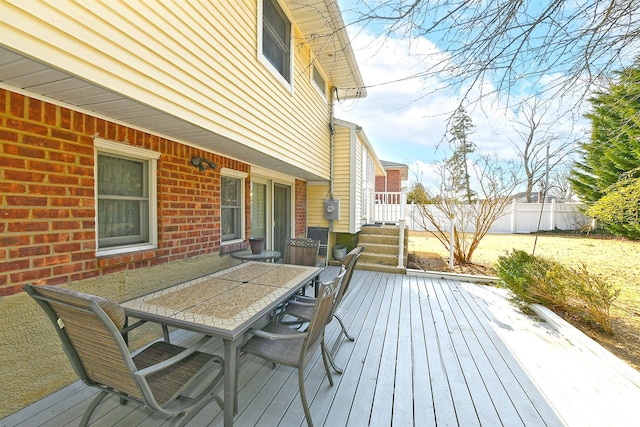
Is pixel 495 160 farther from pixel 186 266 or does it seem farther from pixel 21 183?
pixel 21 183

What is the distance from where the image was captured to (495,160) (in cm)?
677

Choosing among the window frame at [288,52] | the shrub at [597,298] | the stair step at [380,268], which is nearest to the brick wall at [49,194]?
the window frame at [288,52]

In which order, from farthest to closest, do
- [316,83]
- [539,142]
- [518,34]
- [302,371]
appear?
[316,83]
[539,142]
[518,34]
[302,371]

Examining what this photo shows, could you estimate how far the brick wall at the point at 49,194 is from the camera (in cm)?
172

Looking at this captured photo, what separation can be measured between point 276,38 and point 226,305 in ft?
12.6

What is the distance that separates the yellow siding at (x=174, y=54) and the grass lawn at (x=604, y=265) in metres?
4.86

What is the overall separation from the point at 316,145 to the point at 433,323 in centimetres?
407

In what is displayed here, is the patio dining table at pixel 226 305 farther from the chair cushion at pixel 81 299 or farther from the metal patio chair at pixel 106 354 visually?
the chair cushion at pixel 81 299

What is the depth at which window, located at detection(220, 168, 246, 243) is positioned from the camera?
414cm

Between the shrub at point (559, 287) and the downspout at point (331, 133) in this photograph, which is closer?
the shrub at point (559, 287)

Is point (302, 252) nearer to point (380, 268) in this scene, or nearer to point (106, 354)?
point (106, 354)

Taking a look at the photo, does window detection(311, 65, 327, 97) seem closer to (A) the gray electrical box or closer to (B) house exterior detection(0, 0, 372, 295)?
(B) house exterior detection(0, 0, 372, 295)

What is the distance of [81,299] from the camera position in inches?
48.1

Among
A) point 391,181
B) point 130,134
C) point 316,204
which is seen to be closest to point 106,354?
point 130,134
